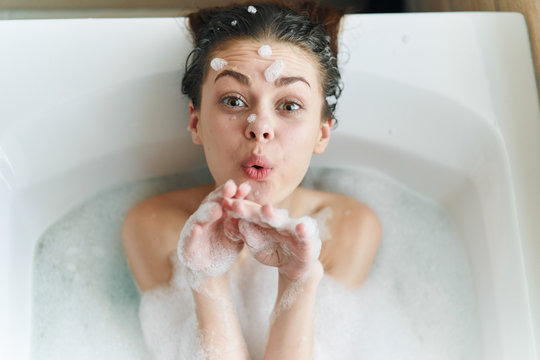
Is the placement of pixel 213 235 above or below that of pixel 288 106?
below

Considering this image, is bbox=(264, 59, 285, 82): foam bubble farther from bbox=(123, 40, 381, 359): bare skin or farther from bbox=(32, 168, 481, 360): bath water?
bbox=(32, 168, 481, 360): bath water

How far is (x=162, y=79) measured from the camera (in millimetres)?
1171

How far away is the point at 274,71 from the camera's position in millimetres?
978

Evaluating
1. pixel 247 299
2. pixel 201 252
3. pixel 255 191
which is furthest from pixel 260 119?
pixel 247 299

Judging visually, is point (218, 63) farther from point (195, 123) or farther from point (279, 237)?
point (279, 237)

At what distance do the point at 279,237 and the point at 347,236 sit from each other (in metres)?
0.39

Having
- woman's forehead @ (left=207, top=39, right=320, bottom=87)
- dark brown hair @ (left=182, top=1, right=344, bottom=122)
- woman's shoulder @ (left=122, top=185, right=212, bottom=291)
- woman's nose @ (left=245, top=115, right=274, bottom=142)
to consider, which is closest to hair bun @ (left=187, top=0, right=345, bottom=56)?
dark brown hair @ (left=182, top=1, right=344, bottom=122)

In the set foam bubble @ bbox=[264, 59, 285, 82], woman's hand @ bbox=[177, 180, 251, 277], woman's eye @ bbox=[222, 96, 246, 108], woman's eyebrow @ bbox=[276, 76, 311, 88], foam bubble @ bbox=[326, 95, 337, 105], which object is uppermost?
foam bubble @ bbox=[326, 95, 337, 105]

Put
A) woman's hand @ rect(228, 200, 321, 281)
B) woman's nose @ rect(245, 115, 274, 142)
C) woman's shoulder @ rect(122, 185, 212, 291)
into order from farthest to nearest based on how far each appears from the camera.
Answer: woman's shoulder @ rect(122, 185, 212, 291) → woman's nose @ rect(245, 115, 274, 142) → woman's hand @ rect(228, 200, 321, 281)

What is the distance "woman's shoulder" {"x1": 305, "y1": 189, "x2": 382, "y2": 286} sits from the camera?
1225 millimetres

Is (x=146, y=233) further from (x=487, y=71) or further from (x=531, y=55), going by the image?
(x=531, y=55)

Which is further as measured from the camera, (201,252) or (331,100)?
(331,100)

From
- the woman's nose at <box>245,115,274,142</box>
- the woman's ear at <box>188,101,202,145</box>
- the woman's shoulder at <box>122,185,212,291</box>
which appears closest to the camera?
the woman's nose at <box>245,115,274,142</box>

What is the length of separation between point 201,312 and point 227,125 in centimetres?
38
